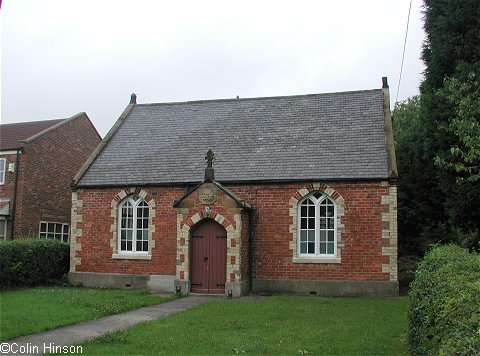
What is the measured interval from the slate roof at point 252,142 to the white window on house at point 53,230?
30.2 feet

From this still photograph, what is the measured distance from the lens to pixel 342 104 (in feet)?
70.7

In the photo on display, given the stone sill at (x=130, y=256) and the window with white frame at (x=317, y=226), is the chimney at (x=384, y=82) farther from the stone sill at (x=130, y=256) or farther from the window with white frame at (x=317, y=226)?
the stone sill at (x=130, y=256)

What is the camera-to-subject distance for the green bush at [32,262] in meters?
18.2

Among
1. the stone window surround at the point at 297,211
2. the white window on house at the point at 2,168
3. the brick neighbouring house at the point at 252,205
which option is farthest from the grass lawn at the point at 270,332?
the white window on house at the point at 2,168

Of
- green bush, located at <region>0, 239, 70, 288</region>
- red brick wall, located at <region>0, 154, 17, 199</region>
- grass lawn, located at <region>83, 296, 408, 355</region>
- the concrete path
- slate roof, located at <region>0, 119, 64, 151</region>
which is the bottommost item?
the concrete path

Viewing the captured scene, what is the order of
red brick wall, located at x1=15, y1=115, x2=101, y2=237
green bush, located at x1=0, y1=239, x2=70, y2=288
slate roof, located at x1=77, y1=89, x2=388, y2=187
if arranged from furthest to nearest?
red brick wall, located at x1=15, y1=115, x2=101, y2=237
slate roof, located at x1=77, y1=89, x2=388, y2=187
green bush, located at x1=0, y1=239, x2=70, y2=288

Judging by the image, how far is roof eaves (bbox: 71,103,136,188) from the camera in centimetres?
2078

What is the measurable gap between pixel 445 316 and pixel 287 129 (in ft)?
52.8

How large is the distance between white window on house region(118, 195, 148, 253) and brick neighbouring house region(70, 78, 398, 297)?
0.13 feet

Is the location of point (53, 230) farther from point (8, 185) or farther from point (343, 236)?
point (343, 236)

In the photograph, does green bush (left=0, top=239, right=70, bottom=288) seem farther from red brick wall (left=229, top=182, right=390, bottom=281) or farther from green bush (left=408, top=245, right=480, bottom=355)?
green bush (left=408, top=245, right=480, bottom=355)

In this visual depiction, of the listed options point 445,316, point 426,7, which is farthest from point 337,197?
point 445,316

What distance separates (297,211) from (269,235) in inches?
52.1

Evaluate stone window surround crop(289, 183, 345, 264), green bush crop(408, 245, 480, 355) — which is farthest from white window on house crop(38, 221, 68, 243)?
green bush crop(408, 245, 480, 355)
